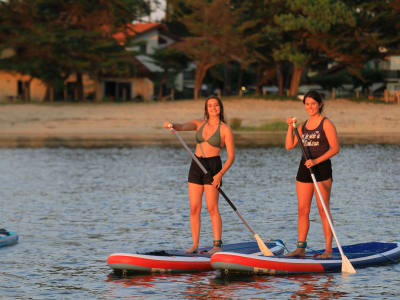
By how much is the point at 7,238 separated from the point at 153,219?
145 inches

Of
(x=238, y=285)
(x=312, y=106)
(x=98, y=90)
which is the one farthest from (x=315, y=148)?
(x=98, y=90)

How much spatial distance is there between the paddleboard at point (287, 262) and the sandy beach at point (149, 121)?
28111 mm

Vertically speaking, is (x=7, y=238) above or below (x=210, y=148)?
below

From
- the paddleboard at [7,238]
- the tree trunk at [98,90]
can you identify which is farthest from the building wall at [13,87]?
the paddleboard at [7,238]

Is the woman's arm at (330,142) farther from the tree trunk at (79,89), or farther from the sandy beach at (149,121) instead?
the tree trunk at (79,89)

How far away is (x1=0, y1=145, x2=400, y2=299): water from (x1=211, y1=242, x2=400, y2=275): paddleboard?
12 cm

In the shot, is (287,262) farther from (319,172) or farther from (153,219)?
(153,219)

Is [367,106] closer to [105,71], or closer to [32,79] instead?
[105,71]

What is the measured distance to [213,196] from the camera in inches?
459

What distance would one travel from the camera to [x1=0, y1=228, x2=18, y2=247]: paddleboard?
45.3ft

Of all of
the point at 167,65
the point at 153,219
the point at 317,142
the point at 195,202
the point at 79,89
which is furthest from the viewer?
the point at 167,65

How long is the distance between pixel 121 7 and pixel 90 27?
335cm

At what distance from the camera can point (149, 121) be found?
4962 centimetres

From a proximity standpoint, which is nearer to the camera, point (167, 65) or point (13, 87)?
point (13, 87)
